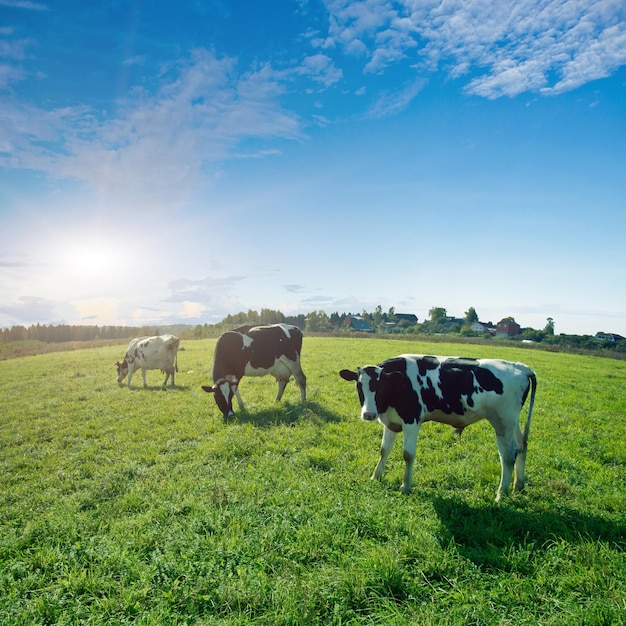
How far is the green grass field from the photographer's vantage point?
12.3 ft

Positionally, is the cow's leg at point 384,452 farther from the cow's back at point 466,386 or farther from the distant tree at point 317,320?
the distant tree at point 317,320

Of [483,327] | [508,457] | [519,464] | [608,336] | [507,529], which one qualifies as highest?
[483,327]

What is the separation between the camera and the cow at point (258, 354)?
1230 centimetres

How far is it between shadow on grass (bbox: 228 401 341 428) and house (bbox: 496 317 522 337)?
94391 millimetres

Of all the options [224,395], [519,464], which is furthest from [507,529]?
[224,395]

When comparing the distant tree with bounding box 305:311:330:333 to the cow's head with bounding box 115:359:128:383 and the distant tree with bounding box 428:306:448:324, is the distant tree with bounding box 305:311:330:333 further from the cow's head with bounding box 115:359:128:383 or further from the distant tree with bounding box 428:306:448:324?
the cow's head with bounding box 115:359:128:383

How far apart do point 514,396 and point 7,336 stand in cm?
11399

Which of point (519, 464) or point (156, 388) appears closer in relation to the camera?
point (519, 464)

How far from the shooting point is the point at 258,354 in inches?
497

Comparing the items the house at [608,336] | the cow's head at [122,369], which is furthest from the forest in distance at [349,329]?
the cow's head at [122,369]

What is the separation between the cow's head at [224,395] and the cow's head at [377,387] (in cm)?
571

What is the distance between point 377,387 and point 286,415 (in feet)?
16.6

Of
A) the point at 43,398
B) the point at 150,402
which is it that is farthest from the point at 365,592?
the point at 43,398

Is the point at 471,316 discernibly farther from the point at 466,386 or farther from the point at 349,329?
the point at 466,386
